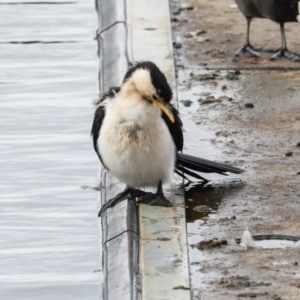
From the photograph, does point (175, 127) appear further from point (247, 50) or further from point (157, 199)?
point (247, 50)

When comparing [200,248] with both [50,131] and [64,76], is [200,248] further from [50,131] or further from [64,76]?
[64,76]

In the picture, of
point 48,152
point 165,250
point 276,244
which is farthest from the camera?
point 48,152

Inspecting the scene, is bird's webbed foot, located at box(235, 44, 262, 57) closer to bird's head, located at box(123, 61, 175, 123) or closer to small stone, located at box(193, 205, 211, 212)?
small stone, located at box(193, 205, 211, 212)

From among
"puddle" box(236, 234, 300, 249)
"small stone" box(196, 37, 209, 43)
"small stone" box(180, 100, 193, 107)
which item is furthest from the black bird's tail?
"small stone" box(196, 37, 209, 43)

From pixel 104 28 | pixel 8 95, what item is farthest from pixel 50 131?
pixel 104 28

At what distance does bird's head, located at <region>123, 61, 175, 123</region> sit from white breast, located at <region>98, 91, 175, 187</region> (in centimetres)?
8

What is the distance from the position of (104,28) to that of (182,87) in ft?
6.59

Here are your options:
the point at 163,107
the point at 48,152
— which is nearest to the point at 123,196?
the point at 163,107

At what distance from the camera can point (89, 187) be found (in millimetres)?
7988

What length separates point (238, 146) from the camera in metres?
8.04

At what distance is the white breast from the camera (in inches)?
265

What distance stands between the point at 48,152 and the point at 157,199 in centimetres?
162

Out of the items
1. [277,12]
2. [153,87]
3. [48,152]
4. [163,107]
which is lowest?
[48,152]

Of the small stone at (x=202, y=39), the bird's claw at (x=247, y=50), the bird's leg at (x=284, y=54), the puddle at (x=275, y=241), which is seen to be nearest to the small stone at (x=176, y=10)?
the small stone at (x=202, y=39)
